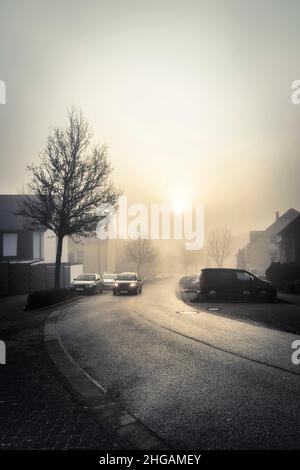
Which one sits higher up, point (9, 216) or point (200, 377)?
point (9, 216)

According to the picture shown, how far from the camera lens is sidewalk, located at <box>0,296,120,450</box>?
4148mm

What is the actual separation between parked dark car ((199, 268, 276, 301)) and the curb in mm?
14920

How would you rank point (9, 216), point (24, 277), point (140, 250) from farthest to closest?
point (140, 250), point (9, 216), point (24, 277)

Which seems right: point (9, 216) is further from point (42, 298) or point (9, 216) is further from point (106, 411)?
point (106, 411)

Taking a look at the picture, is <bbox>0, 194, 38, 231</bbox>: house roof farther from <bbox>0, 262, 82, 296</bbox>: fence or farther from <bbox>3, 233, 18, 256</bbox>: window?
<bbox>0, 262, 82, 296</bbox>: fence

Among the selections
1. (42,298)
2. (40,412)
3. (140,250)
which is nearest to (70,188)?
(42,298)

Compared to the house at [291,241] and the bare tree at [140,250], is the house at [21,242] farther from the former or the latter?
the bare tree at [140,250]

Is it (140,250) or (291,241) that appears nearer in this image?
(291,241)

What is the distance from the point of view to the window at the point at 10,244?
40938 millimetres

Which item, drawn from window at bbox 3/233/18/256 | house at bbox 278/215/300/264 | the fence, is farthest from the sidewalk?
window at bbox 3/233/18/256

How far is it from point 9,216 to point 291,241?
29.7 m

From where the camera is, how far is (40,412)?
16.5 ft
